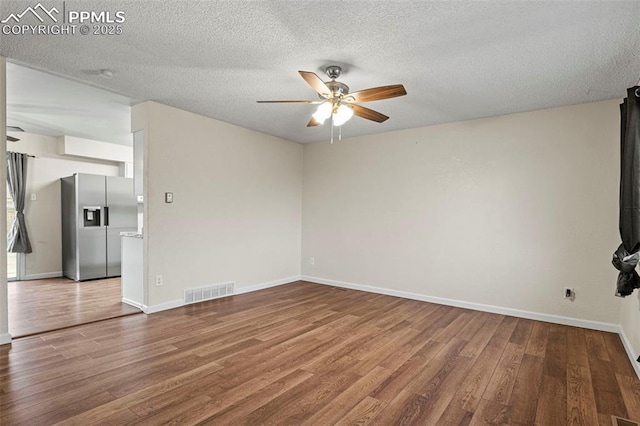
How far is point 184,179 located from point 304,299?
7.81ft

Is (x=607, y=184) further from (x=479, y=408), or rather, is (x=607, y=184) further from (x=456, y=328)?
(x=479, y=408)

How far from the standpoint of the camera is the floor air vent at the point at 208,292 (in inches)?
170

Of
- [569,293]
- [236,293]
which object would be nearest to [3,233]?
[236,293]

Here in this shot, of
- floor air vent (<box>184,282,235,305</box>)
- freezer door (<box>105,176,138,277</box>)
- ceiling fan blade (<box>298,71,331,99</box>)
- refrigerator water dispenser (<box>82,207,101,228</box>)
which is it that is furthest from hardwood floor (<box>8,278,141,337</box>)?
ceiling fan blade (<box>298,71,331,99</box>)

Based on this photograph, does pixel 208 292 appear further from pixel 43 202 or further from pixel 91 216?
pixel 43 202

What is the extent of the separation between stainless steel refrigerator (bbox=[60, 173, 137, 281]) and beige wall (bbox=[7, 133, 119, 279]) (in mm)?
143

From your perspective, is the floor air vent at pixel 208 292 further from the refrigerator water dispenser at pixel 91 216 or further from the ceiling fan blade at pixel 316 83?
the ceiling fan blade at pixel 316 83

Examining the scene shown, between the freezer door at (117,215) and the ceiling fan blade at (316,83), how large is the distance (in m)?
5.29

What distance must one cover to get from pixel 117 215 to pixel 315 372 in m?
5.58

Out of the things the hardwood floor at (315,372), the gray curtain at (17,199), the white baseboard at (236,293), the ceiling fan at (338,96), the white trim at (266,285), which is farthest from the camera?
the gray curtain at (17,199)

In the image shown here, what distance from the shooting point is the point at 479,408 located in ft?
6.81

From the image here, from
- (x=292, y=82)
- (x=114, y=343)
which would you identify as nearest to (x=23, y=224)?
(x=114, y=343)

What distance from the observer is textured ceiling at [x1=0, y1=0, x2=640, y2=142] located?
2.05 meters

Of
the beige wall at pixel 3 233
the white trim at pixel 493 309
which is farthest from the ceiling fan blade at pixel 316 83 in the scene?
the white trim at pixel 493 309
